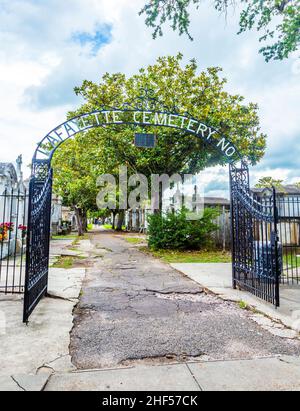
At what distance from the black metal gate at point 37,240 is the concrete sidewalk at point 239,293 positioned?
3527mm

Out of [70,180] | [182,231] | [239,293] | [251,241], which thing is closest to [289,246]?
[251,241]

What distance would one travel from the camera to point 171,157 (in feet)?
47.4

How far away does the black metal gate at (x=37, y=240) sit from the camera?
4.11 metres

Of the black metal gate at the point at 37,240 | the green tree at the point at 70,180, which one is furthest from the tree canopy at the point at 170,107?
the green tree at the point at 70,180

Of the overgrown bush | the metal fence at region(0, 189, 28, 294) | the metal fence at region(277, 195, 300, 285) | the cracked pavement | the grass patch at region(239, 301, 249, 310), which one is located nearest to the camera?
the cracked pavement

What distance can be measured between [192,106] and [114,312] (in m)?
11.2

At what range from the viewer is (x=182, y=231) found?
13.0m

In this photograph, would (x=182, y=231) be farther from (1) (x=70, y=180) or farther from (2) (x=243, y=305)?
(1) (x=70, y=180)

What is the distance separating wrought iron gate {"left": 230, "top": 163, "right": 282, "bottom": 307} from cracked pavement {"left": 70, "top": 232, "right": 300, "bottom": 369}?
30.3 inches

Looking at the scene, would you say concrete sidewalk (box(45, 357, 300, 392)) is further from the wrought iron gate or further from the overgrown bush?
the overgrown bush

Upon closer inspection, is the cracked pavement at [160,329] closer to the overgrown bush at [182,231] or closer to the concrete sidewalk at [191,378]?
the concrete sidewalk at [191,378]

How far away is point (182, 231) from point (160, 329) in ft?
30.4

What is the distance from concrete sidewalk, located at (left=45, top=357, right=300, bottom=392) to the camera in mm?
2383

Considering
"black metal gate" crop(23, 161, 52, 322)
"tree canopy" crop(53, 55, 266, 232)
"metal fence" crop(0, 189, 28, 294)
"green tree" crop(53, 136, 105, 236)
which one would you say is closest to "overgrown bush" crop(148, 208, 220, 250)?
"tree canopy" crop(53, 55, 266, 232)
